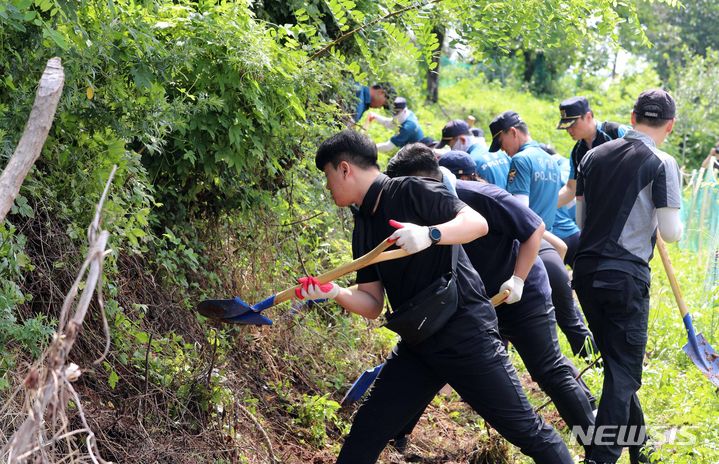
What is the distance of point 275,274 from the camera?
228 inches

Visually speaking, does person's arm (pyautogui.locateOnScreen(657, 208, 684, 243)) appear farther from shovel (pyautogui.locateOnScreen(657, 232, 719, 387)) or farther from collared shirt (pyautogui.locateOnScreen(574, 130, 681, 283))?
shovel (pyautogui.locateOnScreen(657, 232, 719, 387))

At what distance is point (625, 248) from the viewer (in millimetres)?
4809

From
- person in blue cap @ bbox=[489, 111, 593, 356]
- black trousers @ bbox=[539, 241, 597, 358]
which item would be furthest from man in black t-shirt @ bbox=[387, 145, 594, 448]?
person in blue cap @ bbox=[489, 111, 593, 356]

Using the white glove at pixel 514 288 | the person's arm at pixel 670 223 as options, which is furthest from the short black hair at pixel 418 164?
the person's arm at pixel 670 223

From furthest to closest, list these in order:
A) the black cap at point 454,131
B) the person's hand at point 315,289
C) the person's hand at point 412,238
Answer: the black cap at point 454,131 < the person's hand at point 315,289 < the person's hand at point 412,238

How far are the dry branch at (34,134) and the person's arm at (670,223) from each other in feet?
10.9

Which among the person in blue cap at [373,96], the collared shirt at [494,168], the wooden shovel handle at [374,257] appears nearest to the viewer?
the wooden shovel handle at [374,257]

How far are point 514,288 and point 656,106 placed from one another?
4.13 ft

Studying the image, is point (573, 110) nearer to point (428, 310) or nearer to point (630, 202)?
point (630, 202)

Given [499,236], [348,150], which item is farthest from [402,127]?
[348,150]

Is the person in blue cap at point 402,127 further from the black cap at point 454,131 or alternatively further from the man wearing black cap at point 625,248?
the man wearing black cap at point 625,248

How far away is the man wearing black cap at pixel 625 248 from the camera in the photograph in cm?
476

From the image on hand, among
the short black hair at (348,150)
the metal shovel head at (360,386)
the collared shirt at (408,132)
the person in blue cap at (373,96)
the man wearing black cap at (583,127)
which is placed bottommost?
the collared shirt at (408,132)

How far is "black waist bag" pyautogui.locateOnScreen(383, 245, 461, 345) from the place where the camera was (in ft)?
12.6
